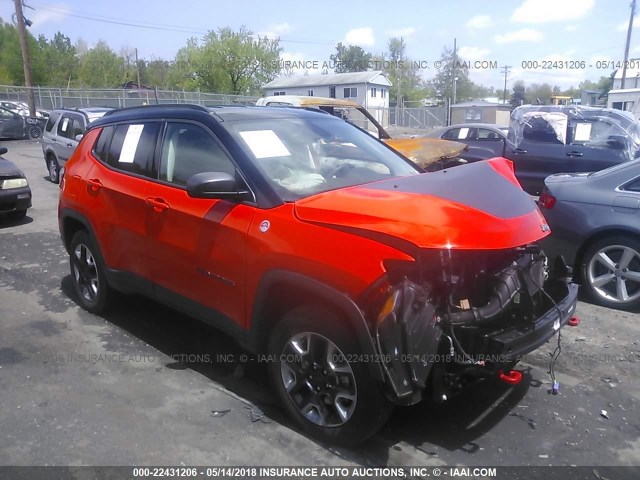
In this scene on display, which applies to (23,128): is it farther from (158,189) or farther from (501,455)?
(501,455)

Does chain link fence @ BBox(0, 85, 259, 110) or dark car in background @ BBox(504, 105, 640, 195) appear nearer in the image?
dark car in background @ BBox(504, 105, 640, 195)

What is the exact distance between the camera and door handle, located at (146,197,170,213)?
12.7ft

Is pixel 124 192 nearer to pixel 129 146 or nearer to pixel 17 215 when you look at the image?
pixel 129 146

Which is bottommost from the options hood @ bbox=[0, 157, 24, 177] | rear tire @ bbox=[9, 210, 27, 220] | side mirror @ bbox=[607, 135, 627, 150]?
rear tire @ bbox=[9, 210, 27, 220]

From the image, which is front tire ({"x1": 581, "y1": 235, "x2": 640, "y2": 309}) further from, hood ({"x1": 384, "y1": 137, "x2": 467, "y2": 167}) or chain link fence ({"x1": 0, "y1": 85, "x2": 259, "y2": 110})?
chain link fence ({"x1": 0, "y1": 85, "x2": 259, "y2": 110})

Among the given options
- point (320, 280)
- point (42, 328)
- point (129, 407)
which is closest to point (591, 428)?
point (320, 280)

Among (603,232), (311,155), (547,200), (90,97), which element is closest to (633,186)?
(603,232)

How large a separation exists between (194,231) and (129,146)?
131cm

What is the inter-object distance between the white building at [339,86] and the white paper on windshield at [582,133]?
153 feet

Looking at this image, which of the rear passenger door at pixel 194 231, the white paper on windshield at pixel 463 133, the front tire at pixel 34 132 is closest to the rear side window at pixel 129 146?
the rear passenger door at pixel 194 231

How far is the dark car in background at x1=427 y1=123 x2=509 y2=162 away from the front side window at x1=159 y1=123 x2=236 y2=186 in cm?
893

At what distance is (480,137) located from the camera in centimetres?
1263

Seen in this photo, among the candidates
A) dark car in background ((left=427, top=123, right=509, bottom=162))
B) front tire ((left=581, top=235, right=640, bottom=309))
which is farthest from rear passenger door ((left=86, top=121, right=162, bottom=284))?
dark car in background ((left=427, top=123, right=509, bottom=162))

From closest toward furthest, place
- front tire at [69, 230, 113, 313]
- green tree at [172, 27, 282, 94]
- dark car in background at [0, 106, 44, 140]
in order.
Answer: front tire at [69, 230, 113, 313] → dark car in background at [0, 106, 44, 140] → green tree at [172, 27, 282, 94]
